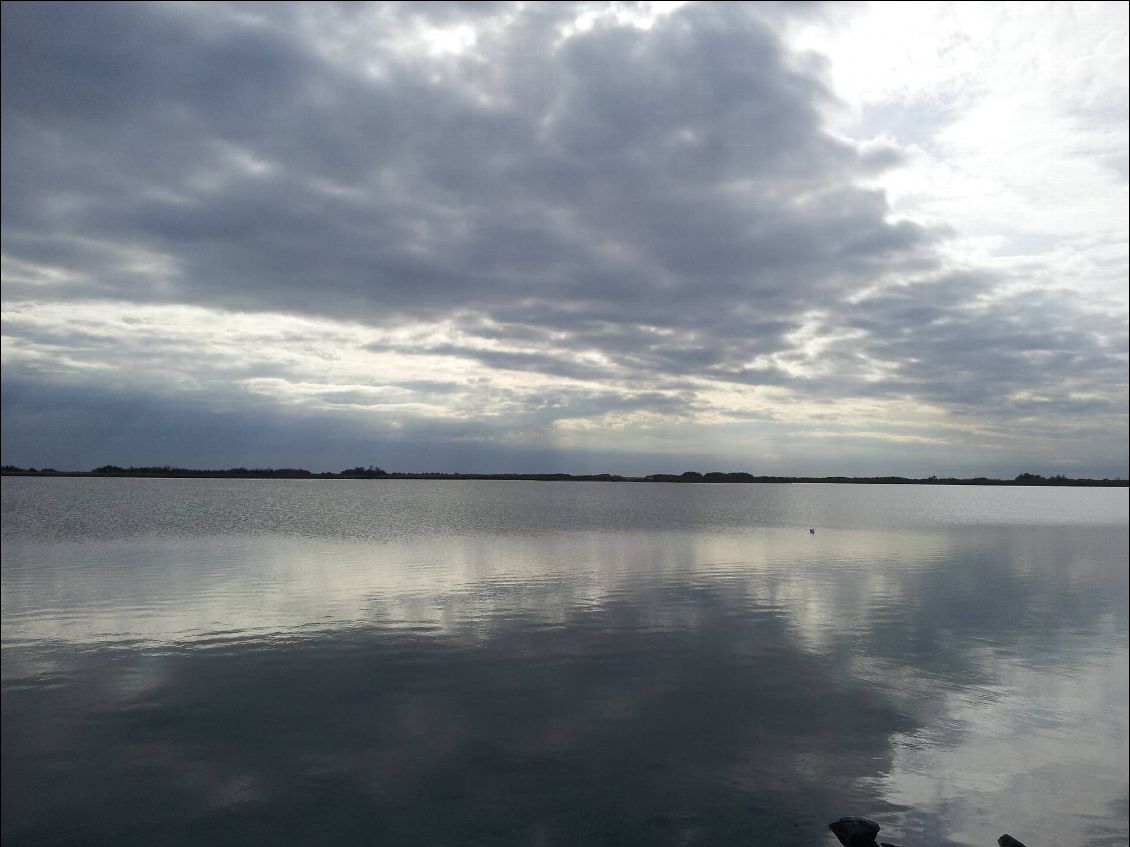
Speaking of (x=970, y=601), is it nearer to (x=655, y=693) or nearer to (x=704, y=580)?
(x=704, y=580)

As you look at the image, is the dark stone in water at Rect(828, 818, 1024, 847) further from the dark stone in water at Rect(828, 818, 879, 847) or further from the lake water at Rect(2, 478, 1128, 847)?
the lake water at Rect(2, 478, 1128, 847)

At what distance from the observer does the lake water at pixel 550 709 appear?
40.4 feet

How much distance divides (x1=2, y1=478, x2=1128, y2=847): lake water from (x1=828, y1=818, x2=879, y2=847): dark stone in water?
492 millimetres

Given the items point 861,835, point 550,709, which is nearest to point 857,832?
point 861,835

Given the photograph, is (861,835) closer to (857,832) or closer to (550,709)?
(857,832)

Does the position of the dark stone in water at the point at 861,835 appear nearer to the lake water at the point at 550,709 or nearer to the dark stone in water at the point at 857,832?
the dark stone in water at the point at 857,832

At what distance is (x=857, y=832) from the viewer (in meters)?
11.5

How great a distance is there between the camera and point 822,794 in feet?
43.1

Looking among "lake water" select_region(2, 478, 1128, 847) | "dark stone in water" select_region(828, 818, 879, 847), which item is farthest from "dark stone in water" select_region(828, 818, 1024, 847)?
"lake water" select_region(2, 478, 1128, 847)

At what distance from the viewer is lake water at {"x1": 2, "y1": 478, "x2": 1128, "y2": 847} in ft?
40.4

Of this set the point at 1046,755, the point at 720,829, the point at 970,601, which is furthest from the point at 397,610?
the point at 970,601

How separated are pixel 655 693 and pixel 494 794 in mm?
6927

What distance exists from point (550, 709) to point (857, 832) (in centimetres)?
785

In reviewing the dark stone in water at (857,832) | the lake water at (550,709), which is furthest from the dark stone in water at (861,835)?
the lake water at (550,709)
